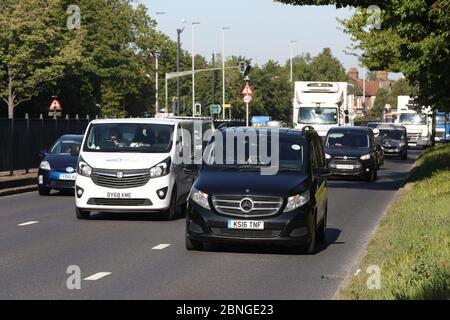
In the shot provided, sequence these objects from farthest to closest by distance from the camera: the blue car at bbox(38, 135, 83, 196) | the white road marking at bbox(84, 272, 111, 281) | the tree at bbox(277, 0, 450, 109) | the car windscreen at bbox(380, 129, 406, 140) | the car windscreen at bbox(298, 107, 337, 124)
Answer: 1. the car windscreen at bbox(380, 129, 406, 140)
2. the car windscreen at bbox(298, 107, 337, 124)
3. the blue car at bbox(38, 135, 83, 196)
4. the tree at bbox(277, 0, 450, 109)
5. the white road marking at bbox(84, 272, 111, 281)

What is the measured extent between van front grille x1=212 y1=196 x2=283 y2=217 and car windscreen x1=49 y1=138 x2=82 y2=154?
13.9 meters

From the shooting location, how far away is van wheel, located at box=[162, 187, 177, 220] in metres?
18.7

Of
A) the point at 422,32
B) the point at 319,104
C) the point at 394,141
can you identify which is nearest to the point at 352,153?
the point at 422,32

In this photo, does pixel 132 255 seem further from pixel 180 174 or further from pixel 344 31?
pixel 344 31

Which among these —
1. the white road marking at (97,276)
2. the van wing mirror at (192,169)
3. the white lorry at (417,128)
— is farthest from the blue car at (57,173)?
the white lorry at (417,128)

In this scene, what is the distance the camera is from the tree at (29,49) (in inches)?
2290

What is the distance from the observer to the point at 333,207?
73.7 feet

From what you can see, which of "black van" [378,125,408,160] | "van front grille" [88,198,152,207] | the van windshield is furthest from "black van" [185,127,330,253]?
"black van" [378,125,408,160]

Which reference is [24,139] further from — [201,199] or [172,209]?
[201,199]

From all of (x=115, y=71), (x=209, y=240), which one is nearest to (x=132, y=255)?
(x=209, y=240)

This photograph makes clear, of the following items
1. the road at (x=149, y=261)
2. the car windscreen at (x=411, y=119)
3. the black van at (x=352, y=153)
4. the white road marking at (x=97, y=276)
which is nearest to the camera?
the road at (x=149, y=261)

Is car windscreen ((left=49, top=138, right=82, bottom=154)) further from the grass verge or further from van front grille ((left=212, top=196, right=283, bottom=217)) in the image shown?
van front grille ((left=212, top=196, right=283, bottom=217))

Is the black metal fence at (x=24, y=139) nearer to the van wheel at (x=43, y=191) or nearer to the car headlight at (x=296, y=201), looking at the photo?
the van wheel at (x=43, y=191)
